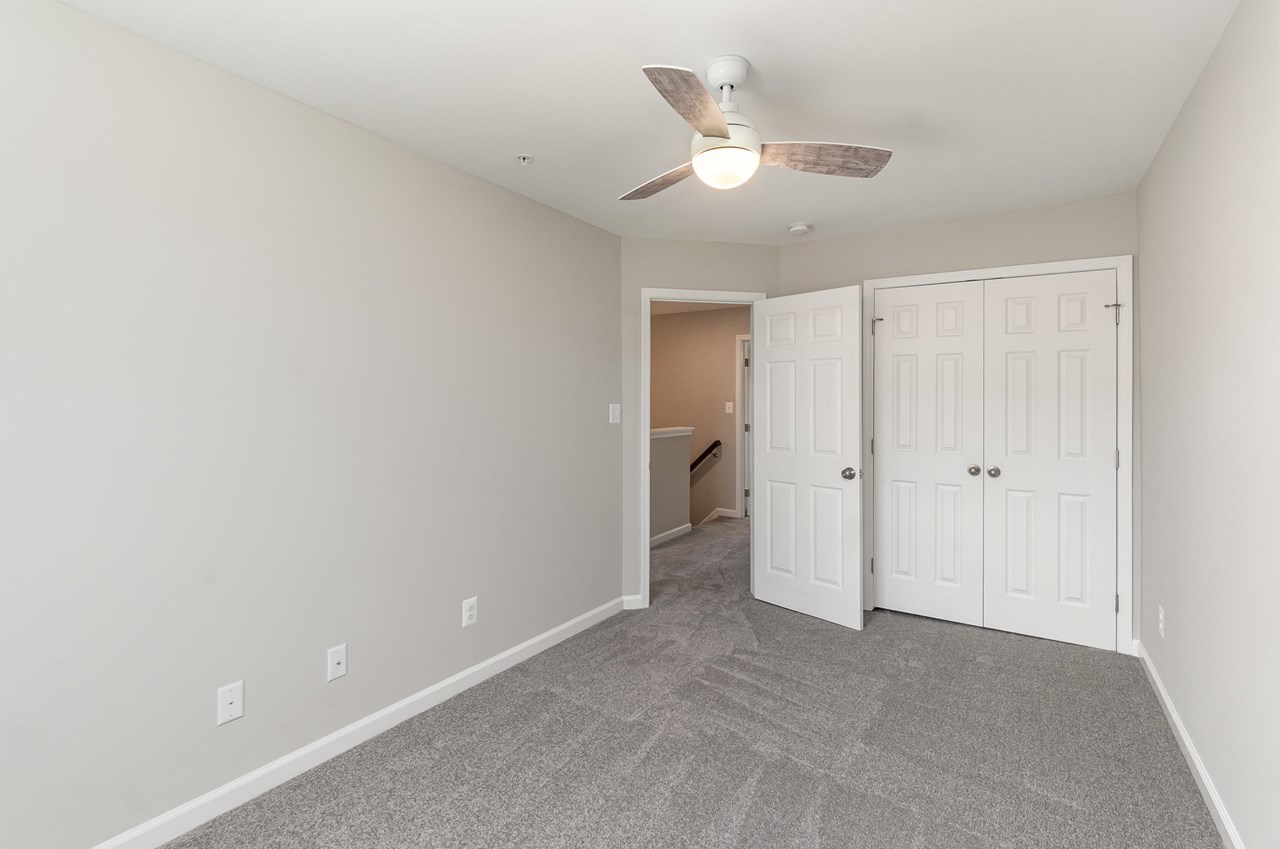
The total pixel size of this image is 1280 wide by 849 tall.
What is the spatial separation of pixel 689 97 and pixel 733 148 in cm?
25

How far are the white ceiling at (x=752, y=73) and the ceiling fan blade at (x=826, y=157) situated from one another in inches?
9.6

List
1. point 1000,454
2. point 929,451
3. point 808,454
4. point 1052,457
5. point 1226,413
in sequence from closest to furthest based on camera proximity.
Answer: point 1226,413
point 1052,457
point 1000,454
point 929,451
point 808,454

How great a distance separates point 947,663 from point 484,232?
302 centimetres

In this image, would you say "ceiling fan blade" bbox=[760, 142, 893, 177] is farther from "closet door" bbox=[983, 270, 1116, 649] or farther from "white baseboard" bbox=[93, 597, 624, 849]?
"white baseboard" bbox=[93, 597, 624, 849]

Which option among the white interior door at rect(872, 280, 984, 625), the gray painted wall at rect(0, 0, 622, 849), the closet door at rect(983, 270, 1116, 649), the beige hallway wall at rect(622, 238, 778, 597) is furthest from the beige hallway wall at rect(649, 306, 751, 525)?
the gray painted wall at rect(0, 0, 622, 849)

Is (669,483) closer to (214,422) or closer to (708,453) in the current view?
(708,453)

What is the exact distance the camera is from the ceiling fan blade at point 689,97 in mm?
1485

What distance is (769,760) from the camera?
217cm

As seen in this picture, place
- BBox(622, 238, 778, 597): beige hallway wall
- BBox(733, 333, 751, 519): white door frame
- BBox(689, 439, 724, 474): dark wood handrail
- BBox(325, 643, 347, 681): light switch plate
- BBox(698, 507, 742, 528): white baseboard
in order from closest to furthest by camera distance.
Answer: BBox(325, 643, 347, 681): light switch plate < BBox(622, 238, 778, 597): beige hallway wall < BBox(733, 333, 751, 519): white door frame < BBox(698, 507, 742, 528): white baseboard < BBox(689, 439, 724, 474): dark wood handrail

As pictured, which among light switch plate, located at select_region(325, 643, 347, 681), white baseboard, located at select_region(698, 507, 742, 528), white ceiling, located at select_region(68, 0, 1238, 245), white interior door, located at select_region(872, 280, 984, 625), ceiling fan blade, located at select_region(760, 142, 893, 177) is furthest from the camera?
white baseboard, located at select_region(698, 507, 742, 528)

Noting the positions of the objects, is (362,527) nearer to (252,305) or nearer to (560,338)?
(252,305)

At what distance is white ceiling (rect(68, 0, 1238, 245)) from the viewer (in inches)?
65.0

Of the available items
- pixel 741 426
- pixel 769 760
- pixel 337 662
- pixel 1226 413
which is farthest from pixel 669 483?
pixel 1226 413

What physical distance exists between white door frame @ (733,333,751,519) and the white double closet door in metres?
2.98
